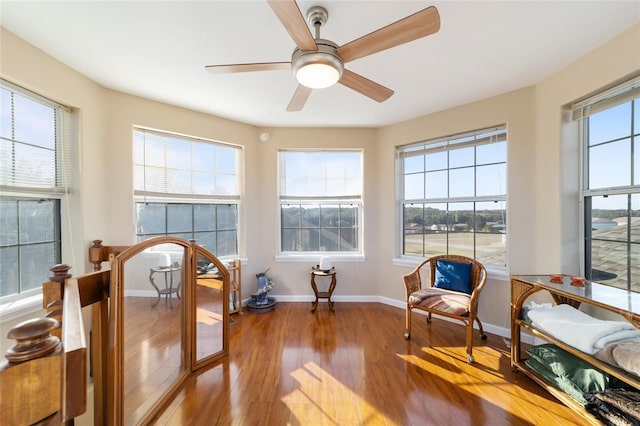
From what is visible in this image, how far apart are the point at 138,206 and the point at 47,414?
2658mm

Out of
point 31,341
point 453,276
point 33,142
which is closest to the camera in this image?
point 31,341

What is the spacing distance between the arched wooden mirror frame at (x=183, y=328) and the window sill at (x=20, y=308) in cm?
98

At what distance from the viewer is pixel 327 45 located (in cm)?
142

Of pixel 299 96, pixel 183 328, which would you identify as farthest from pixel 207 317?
pixel 299 96

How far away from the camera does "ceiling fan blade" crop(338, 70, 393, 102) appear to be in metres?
1.60

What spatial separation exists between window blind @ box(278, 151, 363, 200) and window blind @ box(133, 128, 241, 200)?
0.71 m

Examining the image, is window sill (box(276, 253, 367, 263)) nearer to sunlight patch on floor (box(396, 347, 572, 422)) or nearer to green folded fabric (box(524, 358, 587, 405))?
sunlight patch on floor (box(396, 347, 572, 422))

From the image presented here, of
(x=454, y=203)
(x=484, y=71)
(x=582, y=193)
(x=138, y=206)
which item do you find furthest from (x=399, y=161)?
(x=138, y=206)

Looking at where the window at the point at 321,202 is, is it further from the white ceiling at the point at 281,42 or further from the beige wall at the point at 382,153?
the white ceiling at the point at 281,42

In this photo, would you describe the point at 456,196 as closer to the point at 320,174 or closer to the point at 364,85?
the point at 320,174

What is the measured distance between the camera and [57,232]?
2156 millimetres

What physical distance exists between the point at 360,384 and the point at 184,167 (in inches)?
118

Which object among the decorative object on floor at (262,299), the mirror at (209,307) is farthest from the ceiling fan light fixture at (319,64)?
the decorative object on floor at (262,299)

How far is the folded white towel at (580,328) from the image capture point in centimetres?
150
